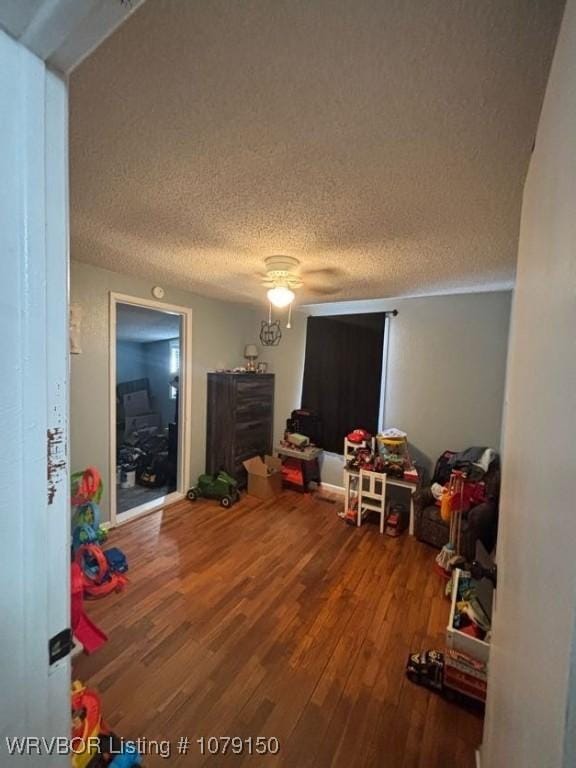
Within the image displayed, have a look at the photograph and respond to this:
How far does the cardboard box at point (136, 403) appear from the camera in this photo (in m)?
5.15

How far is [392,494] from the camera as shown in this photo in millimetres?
3375

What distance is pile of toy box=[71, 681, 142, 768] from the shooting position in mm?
1059

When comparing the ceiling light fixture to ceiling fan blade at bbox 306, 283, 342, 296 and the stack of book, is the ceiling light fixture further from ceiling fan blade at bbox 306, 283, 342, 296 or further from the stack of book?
the stack of book

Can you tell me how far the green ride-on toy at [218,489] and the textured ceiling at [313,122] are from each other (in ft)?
8.40

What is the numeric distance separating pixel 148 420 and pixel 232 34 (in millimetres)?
5298

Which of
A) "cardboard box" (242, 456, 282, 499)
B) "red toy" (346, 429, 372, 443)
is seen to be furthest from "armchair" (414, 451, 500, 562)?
"cardboard box" (242, 456, 282, 499)

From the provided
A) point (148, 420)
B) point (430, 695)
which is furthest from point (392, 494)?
point (148, 420)

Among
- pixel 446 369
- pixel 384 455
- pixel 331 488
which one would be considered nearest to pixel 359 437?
pixel 384 455

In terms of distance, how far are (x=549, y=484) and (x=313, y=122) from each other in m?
1.11

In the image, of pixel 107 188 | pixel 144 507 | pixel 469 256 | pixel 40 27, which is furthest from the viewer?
pixel 144 507

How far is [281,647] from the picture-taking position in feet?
5.76

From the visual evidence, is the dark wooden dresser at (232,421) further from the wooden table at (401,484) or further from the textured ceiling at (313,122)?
the textured ceiling at (313,122)

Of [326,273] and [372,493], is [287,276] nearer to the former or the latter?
[326,273]

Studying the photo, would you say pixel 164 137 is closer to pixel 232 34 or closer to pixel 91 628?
pixel 232 34
